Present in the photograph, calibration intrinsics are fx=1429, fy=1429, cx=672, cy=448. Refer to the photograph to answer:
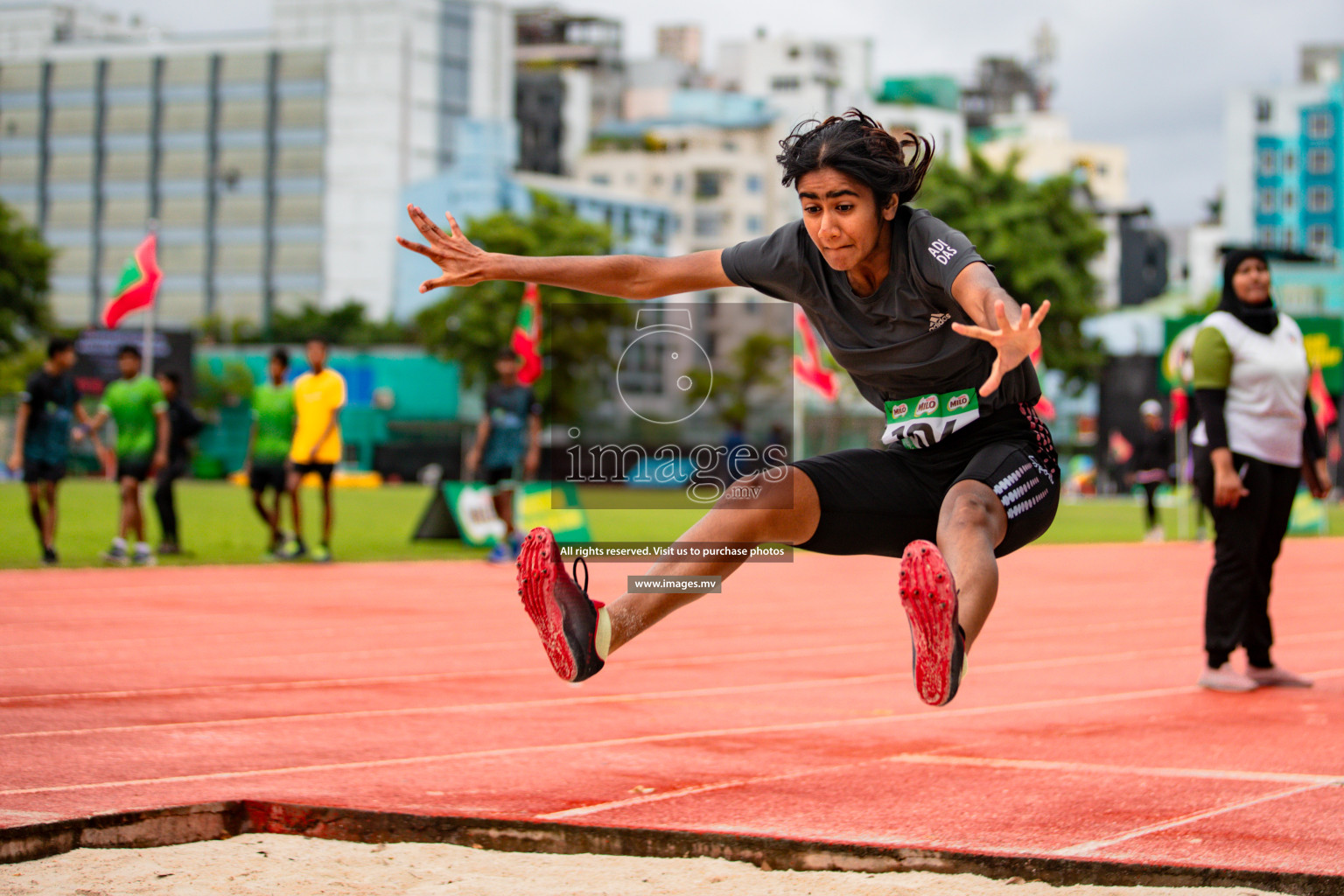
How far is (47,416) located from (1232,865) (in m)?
11.3

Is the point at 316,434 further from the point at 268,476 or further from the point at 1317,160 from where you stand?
the point at 1317,160

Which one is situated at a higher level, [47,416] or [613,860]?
[47,416]

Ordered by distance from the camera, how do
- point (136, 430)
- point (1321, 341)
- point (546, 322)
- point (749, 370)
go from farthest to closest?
1. point (749, 370)
2. point (546, 322)
3. point (1321, 341)
4. point (136, 430)

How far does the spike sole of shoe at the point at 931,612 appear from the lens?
3.28 metres

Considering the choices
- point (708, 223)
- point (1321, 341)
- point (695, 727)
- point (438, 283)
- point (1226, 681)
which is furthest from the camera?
point (708, 223)

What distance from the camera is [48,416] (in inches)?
483

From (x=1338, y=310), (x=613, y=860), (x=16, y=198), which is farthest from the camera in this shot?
(x=16, y=198)

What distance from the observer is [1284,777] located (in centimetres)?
425

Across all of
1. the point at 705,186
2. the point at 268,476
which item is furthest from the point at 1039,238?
the point at 705,186

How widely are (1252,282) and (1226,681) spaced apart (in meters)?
1.78

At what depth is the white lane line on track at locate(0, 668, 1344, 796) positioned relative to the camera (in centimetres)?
389

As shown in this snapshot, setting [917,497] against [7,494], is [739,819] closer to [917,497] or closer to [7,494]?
[917,497]

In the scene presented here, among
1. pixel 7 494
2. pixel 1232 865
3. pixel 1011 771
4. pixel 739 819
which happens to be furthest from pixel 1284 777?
pixel 7 494

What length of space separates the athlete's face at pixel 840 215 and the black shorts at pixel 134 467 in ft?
33.3
